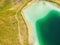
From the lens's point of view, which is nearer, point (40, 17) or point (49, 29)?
point (49, 29)

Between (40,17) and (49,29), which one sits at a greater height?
(40,17)

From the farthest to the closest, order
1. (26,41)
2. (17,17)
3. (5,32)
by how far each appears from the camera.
Answer: 1. (17,17)
2. (5,32)
3. (26,41)

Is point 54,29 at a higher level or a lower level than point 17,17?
lower

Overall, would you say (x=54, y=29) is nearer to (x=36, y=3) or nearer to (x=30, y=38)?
(x=30, y=38)

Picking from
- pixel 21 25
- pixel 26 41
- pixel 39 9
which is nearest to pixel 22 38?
pixel 26 41

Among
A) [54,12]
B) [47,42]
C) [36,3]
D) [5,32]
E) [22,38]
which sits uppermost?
[36,3]

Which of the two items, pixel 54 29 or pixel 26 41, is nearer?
pixel 26 41

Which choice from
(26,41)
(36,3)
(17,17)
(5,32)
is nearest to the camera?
(26,41)

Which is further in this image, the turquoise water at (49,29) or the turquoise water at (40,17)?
the turquoise water at (40,17)
